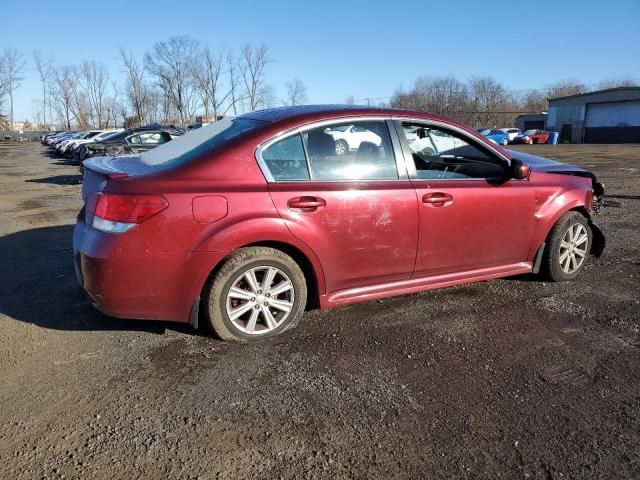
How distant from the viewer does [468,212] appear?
4.07 meters

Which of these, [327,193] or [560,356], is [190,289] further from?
[560,356]

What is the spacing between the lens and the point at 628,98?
163 feet

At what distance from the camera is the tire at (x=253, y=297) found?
3.41m

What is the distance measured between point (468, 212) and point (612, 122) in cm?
5635

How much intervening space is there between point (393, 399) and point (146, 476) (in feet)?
4.42

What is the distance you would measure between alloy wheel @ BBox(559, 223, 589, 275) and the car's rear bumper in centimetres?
331

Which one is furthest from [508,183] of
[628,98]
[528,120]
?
[528,120]

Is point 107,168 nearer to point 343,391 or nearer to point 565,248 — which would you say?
point 343,391

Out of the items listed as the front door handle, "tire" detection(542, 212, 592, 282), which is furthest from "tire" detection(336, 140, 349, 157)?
"tire" detection(542, 212, 592, 282)

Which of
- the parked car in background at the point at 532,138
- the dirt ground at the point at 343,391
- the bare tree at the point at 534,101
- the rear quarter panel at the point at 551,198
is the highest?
the bare tree at the point at 534,101

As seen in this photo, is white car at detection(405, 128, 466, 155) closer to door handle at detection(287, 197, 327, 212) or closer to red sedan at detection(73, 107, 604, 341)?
red sedan at detection(73, 107, 604, 341)

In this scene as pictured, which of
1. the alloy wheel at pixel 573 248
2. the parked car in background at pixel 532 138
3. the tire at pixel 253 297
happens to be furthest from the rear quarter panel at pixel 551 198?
the parked car in background at pixel 532 138

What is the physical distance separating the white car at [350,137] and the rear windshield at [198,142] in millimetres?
556

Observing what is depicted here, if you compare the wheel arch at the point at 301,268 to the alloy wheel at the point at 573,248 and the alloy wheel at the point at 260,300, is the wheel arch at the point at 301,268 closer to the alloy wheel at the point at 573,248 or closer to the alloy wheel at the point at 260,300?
the alloy wheel at the point at 260,300
